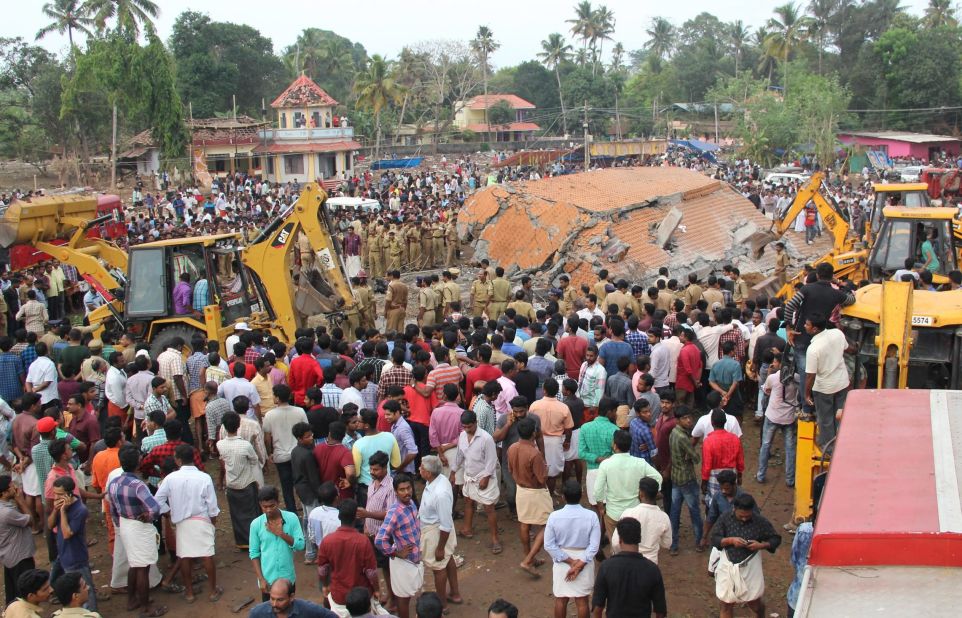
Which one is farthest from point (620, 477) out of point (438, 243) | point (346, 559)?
point (438, 243)

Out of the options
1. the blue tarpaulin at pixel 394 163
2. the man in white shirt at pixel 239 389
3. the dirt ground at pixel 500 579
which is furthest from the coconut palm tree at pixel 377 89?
the dirt ground at pixel 500 579

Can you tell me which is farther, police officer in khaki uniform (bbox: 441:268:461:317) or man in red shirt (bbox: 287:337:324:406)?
police officer in khaki uniform (bbox: 441:268:461:317)

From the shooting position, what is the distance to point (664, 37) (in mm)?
106062

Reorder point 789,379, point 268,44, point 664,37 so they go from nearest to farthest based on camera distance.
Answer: point 789,379 → point 268,44 → point 664,37

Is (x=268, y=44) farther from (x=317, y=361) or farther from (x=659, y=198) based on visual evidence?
(x=317, y=361)

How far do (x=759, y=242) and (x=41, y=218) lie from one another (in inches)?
589

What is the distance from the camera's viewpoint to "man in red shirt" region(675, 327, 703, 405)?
1046cm

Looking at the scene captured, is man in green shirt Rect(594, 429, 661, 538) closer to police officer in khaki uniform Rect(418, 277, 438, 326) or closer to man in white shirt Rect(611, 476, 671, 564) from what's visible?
man in white shirt Rect(611, 476, 671, 564)

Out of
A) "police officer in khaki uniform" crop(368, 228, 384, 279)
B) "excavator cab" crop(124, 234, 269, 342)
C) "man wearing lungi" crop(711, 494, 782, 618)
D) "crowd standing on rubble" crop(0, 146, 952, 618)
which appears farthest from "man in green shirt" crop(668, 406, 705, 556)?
"police officer in khaki uniform" crop(368, 228, 384, 279)

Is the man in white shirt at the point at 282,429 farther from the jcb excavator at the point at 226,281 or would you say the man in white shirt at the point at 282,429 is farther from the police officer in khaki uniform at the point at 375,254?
the police officer in khaki uniform at the point at 375,254

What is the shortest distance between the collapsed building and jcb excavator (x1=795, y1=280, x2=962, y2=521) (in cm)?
937

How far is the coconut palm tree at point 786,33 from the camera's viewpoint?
64.4 metres

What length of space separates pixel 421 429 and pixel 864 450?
4.92 metres

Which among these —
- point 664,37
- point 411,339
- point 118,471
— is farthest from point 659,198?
point 664,37
